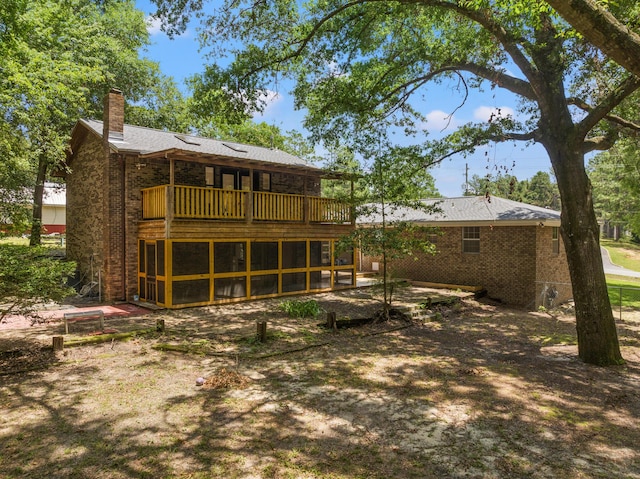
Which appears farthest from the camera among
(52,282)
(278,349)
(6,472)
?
(278,349)

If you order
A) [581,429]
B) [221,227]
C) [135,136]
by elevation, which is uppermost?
[135,136]

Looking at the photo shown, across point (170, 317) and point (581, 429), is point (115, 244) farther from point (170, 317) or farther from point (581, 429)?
point (581, 429)

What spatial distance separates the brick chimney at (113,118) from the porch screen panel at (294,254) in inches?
276

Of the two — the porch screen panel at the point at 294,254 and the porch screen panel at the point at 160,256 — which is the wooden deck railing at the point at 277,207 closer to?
the porch screen panel at the point at 294,254

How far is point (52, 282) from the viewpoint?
274 inches

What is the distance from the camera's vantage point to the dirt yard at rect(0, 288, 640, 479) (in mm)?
4082

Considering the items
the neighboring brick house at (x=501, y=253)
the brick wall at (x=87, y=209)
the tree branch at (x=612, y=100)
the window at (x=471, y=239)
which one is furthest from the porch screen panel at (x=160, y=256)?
the window at (x=471, y=239)

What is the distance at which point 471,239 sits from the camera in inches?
688

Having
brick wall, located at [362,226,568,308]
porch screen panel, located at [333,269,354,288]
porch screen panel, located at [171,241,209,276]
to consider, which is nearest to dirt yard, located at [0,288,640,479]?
porch screen panel, located at [171,241,209,276]

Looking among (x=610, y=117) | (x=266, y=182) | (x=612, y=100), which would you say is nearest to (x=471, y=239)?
(x=610, y=117)

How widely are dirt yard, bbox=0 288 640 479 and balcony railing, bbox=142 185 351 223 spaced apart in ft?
13.5

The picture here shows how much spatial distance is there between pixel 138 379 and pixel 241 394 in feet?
6.07

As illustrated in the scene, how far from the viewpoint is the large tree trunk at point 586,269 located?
798 cm

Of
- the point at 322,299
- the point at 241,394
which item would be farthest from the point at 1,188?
the point at 241,394
